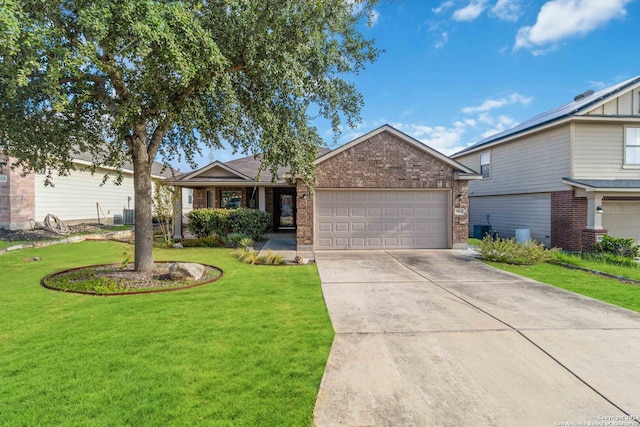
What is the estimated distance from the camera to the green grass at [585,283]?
6547mm

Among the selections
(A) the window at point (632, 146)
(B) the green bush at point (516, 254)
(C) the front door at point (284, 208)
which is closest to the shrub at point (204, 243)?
(C) the front door at point (284, 208)

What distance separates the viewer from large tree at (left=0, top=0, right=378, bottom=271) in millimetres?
5184

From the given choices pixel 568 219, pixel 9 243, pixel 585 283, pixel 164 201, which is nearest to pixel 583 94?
pixel 568 219

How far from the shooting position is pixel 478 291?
7.05 metres

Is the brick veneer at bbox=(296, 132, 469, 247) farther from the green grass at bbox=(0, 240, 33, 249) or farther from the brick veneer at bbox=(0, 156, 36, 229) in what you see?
the brick veneer at bbox=(0, 156, 36, 229)

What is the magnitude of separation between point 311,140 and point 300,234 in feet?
16.6

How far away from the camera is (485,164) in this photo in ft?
59.1

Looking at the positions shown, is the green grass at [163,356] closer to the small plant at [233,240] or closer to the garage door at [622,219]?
the small plant at [233,240]

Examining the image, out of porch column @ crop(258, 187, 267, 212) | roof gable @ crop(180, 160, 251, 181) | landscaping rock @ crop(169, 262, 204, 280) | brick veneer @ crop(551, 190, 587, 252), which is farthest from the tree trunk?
brick veneer @ crop(551, 190, 587, 252)

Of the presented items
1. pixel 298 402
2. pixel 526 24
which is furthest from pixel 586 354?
pixel 526 24

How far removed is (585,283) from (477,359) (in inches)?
234

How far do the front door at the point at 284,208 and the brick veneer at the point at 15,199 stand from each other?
37.6 feet

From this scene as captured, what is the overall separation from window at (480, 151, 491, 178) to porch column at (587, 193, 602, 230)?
5.93m

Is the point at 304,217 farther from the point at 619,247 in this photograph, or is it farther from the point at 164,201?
the point at 619,247
